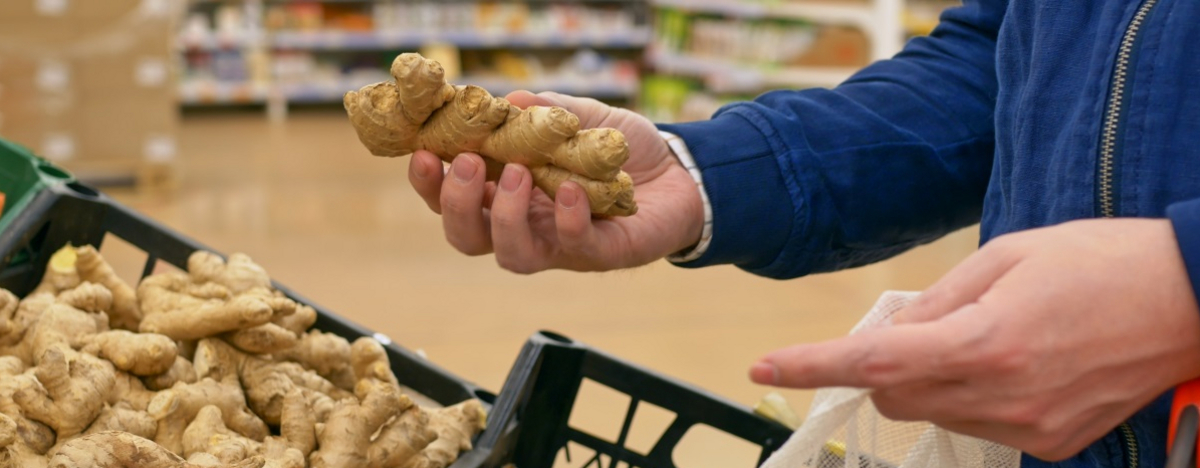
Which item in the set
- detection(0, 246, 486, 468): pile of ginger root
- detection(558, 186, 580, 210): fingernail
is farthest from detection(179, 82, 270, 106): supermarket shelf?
detection(558, 186, 580, 210): fingernail

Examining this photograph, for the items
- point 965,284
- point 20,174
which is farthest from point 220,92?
point 965,284

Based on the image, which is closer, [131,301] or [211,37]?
[131,301]

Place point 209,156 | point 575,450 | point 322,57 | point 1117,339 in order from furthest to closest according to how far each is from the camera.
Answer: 1. point 322,57
2. point 209,156
3. point 575,450
4. point 1117,339

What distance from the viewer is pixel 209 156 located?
23.4 feet

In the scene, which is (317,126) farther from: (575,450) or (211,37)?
(575,450)

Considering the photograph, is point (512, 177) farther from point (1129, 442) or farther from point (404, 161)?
point (404, 161)

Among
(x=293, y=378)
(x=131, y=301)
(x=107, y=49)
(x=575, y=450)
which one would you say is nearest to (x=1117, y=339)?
(x=293, y=378)

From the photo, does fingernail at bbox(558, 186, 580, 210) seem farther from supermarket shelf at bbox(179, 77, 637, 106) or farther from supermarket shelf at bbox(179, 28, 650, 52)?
supermarket shelf at bbox(179, 28, 650, 52)

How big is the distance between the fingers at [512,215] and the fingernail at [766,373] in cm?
42

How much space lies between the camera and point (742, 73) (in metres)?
6.93

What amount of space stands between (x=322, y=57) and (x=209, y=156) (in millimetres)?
2579

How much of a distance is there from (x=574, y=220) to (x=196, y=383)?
0.51m

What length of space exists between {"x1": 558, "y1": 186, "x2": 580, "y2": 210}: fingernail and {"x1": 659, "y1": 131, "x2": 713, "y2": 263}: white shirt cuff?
0.20 m

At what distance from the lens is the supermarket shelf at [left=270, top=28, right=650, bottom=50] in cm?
897
